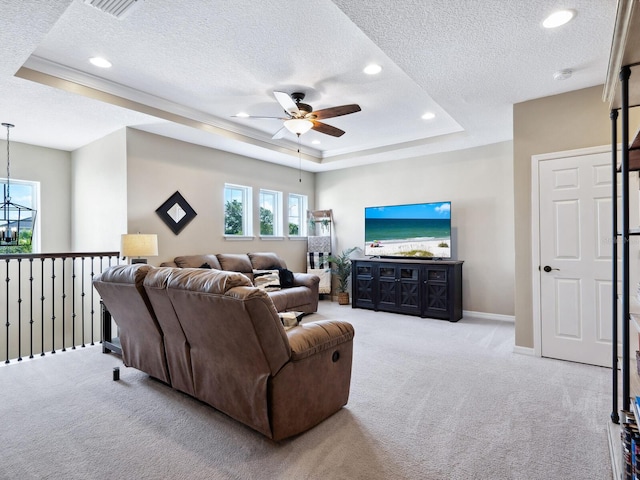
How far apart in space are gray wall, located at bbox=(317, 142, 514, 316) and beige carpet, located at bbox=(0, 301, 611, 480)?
6.88 ft

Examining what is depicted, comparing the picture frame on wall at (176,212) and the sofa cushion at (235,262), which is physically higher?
the picture frame on wall at (176,212)

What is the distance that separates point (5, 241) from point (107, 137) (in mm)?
1845

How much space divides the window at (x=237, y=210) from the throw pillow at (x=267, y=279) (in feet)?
3.06

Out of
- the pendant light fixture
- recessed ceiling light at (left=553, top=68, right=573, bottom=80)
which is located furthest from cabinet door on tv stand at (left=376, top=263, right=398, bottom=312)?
the pendant light fixture

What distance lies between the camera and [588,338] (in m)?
3.40

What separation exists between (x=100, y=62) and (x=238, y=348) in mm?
3031

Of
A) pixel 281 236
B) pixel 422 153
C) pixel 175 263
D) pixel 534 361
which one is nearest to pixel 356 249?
Result: pixel 281 236

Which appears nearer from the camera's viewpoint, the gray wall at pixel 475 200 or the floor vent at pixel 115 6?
the floor vent at pixel 115 6

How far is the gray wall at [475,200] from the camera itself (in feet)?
17.6

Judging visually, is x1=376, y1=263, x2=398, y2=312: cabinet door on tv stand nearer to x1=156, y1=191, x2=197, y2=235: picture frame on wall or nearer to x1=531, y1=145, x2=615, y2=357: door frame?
x1=531, y1=145, x2=615, y2=357: door frame

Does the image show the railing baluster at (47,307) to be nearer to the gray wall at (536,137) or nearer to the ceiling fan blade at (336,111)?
the ceiling fan blade at (336,111)

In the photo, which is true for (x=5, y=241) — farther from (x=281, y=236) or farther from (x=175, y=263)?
(x=281, y=236)

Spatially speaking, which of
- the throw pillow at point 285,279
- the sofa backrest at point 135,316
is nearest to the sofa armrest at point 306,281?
the throw pillow at point 285,279

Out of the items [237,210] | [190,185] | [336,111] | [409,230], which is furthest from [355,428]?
[237,210]
